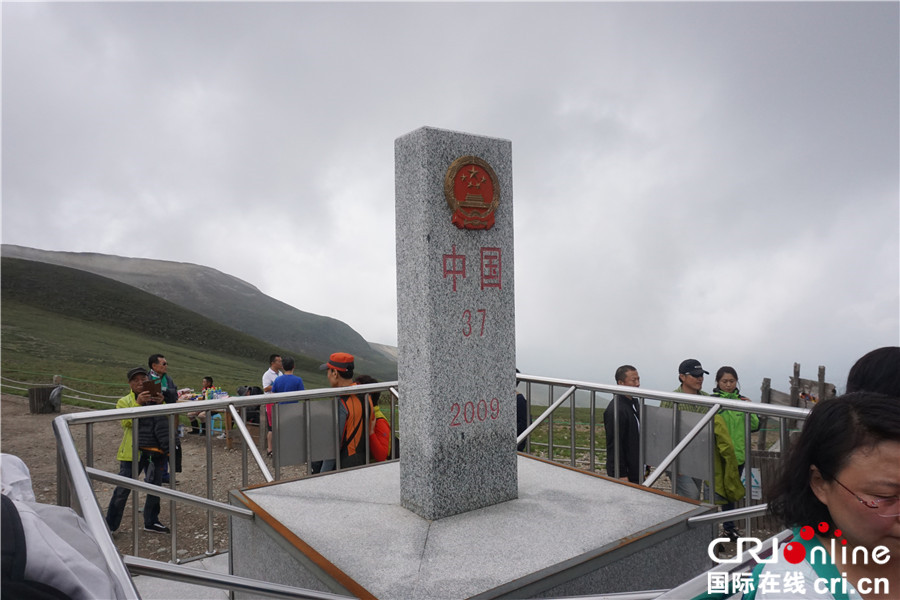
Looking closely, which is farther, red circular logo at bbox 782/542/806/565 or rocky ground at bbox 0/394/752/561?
rocky ground at bbox 0/394/752/561

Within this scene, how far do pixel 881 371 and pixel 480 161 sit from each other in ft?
8.68

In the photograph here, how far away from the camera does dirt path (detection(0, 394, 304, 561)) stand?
6.45m

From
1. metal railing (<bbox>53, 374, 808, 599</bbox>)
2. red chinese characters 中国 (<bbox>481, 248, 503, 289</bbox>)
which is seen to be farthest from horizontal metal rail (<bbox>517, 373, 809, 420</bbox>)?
red chinese characters 中国 (<bbox>481, 248, 503, 289</bbox>)

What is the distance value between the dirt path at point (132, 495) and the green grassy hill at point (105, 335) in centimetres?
1500

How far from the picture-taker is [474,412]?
3.95 m

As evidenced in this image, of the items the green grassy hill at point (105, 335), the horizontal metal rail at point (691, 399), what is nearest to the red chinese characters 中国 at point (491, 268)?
the horizontal metal rail at point (691, 399)

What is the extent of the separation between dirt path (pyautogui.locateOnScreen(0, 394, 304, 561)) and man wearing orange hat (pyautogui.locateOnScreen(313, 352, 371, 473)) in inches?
63.1

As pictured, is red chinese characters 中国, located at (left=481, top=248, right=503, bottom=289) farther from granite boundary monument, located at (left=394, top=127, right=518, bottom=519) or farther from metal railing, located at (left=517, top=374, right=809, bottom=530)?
metal railing, located at (left=517, top=374, right=809, bottom=530)

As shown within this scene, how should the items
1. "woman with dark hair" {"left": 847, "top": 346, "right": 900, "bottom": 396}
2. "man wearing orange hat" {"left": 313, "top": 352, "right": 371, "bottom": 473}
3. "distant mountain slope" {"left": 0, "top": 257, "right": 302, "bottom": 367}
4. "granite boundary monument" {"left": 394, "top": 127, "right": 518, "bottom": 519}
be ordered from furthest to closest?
"distant mountain slope" {"left": 0, "top": 257, "right": 302, "bottom": 367} < "man wearing orange hat" {"left": 313, "top": 352, "right": 371, "bottom": 473} < "granite boundary monument" {"left": 394, "top": 127, "right": 518, "bottom": 519} < "woman with dark hair" {"left": 847, "top": 346, "right": 900, "bottom": 396}

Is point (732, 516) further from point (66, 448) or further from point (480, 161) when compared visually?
point (66, 448)

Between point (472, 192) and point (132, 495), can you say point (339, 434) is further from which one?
point (472, 192)

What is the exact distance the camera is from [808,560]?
1.30 meters

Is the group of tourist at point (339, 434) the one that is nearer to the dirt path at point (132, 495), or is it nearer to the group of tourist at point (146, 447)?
the group of tourist at point (146, 447)

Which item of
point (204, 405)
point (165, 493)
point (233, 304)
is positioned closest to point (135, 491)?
point (165, 493)
